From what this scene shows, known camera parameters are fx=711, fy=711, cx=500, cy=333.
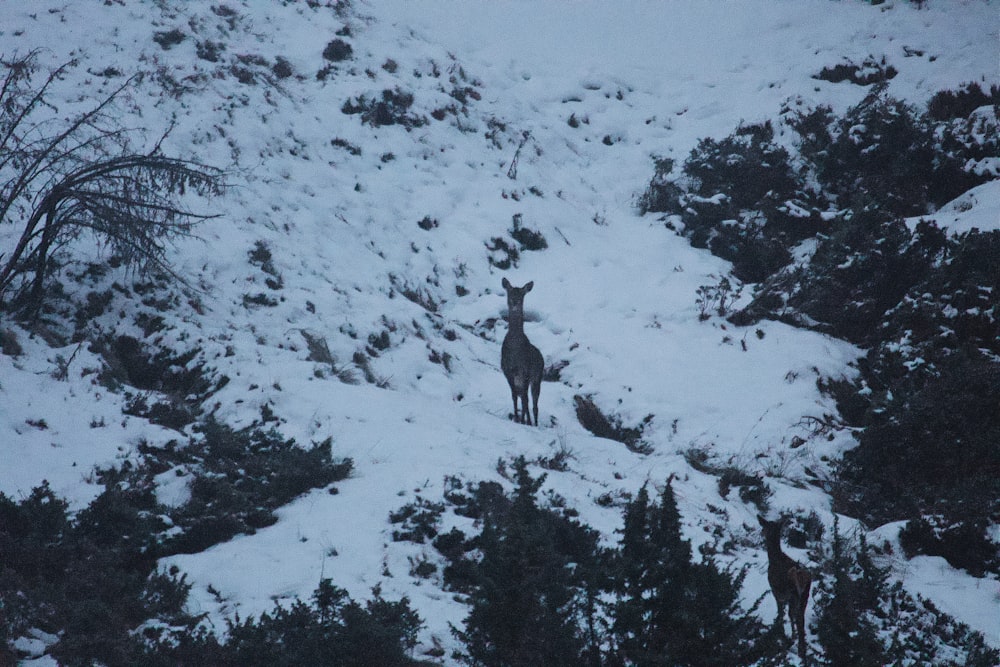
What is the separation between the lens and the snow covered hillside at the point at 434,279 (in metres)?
7.29

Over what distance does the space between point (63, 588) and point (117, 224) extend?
18.9 ft

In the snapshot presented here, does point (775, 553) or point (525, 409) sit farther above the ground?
point (525, 409)

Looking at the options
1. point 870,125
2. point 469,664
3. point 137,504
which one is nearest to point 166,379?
point 137,504

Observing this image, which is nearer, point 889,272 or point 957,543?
point 957,543

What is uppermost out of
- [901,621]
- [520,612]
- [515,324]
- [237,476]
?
[515,324]

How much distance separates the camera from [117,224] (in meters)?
9.32

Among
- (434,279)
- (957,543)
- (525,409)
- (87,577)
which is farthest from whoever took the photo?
(434,279)

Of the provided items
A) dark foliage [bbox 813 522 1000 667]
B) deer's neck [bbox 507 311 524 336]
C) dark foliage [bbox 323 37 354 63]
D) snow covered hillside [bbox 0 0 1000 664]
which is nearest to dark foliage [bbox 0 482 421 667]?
snow covered hillside [bbox 0 0 1000 664]

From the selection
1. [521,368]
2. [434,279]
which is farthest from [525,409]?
[434,279]

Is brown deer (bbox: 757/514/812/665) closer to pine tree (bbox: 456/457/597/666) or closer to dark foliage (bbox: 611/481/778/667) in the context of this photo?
dark foliage (bbox: 611/481/778/667)

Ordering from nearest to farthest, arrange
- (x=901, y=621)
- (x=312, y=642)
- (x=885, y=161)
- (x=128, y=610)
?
1. (x=312, y=642)
2. (x=128, y=610)
3. (x=901, y=621)
4. (x=885, y=161)

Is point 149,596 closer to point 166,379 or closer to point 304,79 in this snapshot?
point 166,379

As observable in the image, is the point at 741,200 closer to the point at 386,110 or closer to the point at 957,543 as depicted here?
the point at 386,110

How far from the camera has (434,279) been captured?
50.1 ft
